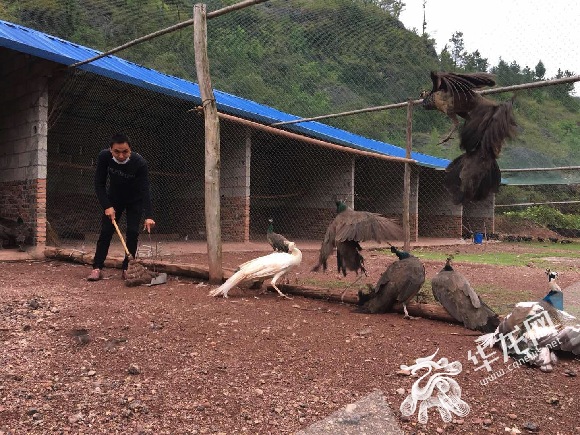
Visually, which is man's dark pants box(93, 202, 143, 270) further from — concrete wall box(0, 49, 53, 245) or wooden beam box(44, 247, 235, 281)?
concrete wall box(0, 49, 53, 245)

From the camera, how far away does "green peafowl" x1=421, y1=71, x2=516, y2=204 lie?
3.75 meters

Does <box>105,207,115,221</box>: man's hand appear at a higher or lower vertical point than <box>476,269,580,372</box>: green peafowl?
higher

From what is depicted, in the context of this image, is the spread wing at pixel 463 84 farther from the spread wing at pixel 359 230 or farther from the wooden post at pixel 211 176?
the wooden post at pixel 211 176

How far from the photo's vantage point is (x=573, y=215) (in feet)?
90.3

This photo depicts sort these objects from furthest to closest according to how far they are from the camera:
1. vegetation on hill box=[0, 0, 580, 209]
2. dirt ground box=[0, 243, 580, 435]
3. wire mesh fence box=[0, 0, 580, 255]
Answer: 1. wire mesh fence box=[0, 0, 580, 255]
2. vegetation on hill box=[0, 0, 580, 209]
3. dirt ground box=[0, 243, 580, 435]

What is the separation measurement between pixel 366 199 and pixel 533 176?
28.6 ft

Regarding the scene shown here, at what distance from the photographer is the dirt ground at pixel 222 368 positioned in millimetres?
2318

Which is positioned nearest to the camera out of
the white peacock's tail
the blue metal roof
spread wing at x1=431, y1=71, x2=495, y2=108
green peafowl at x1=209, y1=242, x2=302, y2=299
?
the white peacock's tail

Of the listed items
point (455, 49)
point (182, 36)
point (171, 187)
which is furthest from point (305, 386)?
point (182, 36)

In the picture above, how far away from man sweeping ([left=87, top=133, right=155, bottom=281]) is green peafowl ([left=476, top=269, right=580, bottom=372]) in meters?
3.60

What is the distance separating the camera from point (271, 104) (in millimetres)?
18297

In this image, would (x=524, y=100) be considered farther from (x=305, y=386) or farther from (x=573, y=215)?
(x=573, y=215)

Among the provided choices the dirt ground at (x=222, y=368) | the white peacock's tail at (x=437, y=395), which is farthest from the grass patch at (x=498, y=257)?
the white peacock's tail at (x=437, y=395)

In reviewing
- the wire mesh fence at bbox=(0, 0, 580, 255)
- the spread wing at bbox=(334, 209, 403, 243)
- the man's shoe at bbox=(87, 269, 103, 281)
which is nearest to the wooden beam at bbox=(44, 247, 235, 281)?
the man's shoe at bbox=(87, 269, 103, 281)
